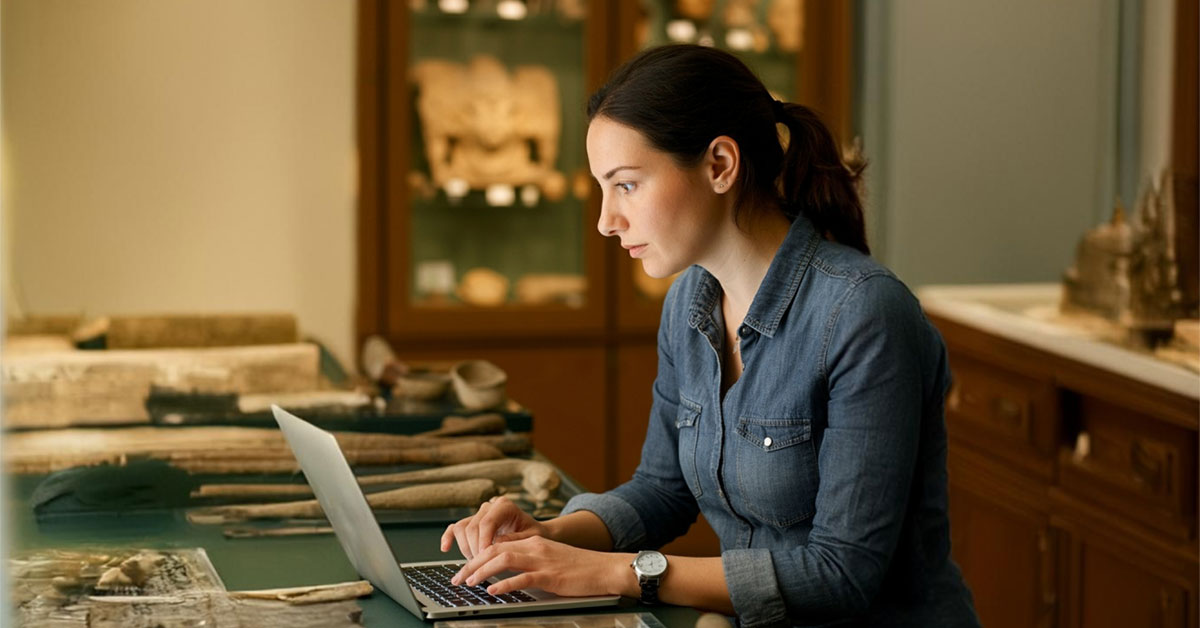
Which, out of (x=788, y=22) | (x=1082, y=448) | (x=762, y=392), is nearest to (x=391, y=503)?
(x=762, y=392)

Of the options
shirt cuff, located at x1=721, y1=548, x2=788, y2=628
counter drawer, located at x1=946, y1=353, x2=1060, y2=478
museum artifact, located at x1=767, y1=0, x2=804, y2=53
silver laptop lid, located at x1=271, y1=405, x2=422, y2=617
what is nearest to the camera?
silver laptop lid, located at x1=271, y1=405, x2=422, y2=617

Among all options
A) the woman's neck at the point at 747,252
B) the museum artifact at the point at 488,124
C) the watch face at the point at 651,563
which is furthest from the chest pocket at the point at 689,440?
the museum artifact at the point at 488,124

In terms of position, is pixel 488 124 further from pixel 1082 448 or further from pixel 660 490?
pixel 660 490

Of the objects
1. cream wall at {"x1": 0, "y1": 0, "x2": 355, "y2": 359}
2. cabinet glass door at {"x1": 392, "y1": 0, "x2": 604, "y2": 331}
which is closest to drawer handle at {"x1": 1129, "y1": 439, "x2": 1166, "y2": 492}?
cabinet glass door at {"x1": 392, "y1": 0, "x2": 604, "y2": 331}

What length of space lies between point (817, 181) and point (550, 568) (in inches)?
23.7

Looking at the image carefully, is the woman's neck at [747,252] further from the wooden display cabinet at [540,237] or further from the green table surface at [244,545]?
the wooden display cabinet at [540,237]

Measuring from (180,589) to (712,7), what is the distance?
323cm

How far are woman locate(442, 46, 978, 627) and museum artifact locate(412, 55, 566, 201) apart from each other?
7.85 feet

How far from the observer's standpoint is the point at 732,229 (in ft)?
5.71

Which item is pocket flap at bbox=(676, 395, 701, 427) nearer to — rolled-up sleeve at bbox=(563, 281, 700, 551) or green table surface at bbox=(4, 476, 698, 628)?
rolled-up sleeve at bbox=(563, 281, 700, 551)

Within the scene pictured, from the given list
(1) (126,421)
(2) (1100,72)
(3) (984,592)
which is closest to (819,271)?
(1) (126,421)

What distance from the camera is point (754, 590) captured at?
1.56 m

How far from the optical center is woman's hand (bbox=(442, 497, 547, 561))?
1630 mm

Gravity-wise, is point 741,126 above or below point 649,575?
above
